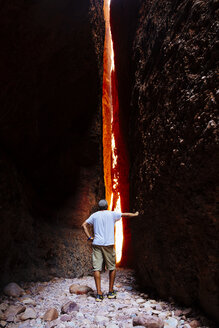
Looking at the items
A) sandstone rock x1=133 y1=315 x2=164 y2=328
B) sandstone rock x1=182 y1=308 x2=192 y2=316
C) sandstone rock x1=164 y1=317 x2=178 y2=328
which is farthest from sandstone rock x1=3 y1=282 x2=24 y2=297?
sandstone rock x1=182 y1=308 x2=192 y2=316

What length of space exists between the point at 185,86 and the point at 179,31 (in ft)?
2.78

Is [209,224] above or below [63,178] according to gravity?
below

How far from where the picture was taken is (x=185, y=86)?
8.89 feet

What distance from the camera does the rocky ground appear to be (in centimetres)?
255

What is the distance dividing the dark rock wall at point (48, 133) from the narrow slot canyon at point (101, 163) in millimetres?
27

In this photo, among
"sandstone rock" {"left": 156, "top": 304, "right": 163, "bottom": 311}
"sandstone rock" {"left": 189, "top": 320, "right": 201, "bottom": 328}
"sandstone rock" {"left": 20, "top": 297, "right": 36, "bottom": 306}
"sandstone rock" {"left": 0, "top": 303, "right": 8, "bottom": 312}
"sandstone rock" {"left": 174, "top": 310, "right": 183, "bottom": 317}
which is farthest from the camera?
"sandstone rock" {"left": 20, "top": 297, "right": 36, "bottom": 306}

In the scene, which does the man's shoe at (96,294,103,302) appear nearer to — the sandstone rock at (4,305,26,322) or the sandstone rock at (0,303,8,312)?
the sandstone rock at (4,305,26,322)

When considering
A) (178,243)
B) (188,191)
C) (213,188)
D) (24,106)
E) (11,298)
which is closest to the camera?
(213,188)

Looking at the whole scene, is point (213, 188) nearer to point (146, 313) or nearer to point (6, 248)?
point (146, 313)

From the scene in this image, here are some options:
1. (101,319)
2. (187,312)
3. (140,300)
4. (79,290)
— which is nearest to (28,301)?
(79,290)

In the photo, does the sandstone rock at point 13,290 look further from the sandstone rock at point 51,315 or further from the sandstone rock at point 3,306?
the sandstone rock at point 51,315

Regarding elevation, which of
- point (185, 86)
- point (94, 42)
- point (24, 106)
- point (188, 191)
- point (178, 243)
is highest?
point (94, 42)

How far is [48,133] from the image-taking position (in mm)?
6031

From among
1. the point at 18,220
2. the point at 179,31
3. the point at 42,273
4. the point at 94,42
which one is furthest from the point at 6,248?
the point at 94,42
